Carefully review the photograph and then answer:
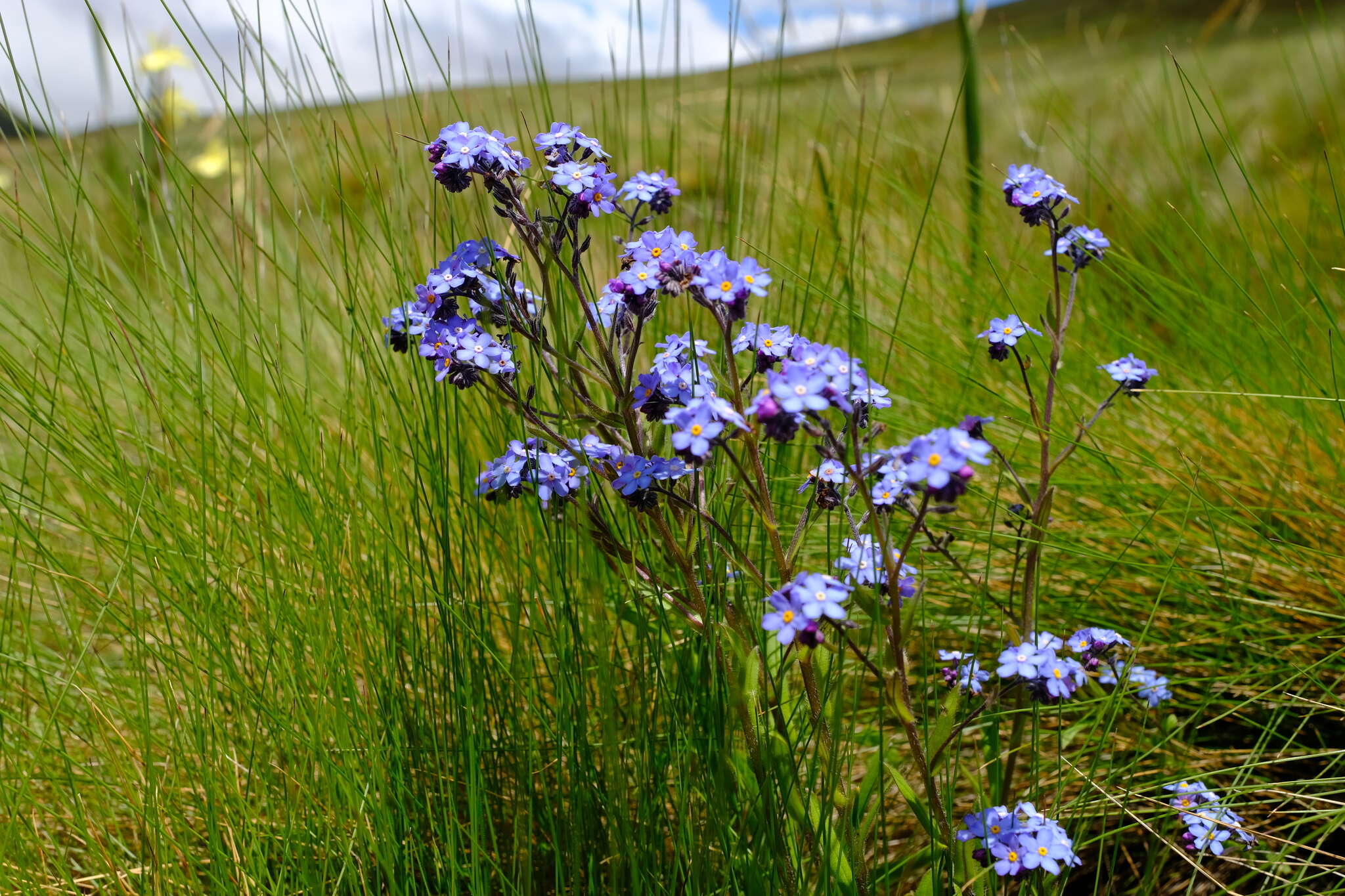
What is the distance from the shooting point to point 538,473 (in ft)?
4.30

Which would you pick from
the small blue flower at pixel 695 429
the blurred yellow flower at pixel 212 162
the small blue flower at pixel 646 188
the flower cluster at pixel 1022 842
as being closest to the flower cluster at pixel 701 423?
the small blue flower at pixel 695 429

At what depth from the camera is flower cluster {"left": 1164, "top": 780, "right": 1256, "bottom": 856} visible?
55.8 inches

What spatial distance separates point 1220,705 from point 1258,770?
13 centimetres

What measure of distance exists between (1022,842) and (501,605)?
95cm

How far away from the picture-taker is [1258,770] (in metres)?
1.91

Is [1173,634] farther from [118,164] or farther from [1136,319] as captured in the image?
[118,164]

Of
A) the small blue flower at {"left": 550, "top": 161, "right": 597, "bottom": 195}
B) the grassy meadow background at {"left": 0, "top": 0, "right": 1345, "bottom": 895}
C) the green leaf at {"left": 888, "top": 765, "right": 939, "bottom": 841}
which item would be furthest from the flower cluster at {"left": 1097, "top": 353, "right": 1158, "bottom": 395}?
the small blue flower at {"left": 550, "top": 161, "right": 597, "bottom": 195}

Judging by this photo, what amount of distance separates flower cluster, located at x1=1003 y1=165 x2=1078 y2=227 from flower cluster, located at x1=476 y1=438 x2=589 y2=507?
84cm

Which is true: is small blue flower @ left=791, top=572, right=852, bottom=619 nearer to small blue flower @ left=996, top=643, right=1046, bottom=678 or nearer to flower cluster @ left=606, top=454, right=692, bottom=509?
flower cluster @ left=606, top=454, right=692, bottom=509

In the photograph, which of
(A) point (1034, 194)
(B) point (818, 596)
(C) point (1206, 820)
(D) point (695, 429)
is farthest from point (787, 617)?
(A) point (1034, 194)

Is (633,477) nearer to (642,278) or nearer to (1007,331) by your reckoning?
(642,278)

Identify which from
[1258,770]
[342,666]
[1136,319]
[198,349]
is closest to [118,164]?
[198,349]

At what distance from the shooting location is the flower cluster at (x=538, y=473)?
1.30 m

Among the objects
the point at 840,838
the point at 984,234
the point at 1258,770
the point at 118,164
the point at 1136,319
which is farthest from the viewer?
the point at 118,164
